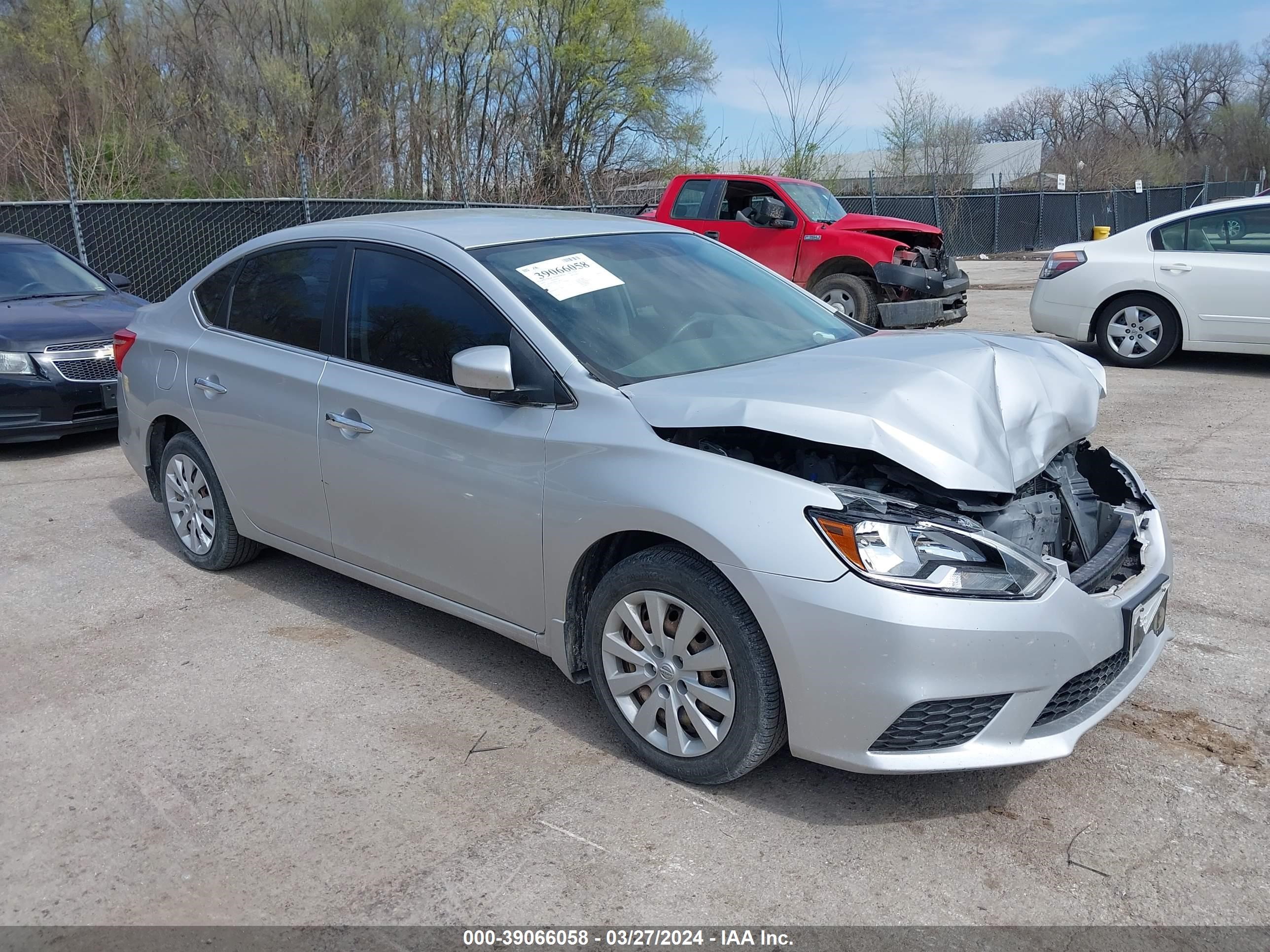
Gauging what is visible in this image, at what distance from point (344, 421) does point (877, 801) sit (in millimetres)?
2363

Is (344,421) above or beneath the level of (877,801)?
Answer: above

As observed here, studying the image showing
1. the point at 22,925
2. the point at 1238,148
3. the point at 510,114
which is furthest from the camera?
the point at 1238,148

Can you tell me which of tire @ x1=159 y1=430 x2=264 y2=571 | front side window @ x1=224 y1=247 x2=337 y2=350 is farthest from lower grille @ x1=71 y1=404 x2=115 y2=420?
front side window @ x1=224 y1=247 x2=337 y2=350

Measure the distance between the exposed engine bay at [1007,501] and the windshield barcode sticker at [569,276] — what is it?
2.74 ft

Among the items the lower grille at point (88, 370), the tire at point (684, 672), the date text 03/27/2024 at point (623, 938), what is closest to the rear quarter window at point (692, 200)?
the lower grille at point (88, 370)

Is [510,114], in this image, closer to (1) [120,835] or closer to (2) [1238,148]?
(1) [120,835]

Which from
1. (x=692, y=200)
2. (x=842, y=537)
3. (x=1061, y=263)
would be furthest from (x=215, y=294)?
(x=692, y=200)

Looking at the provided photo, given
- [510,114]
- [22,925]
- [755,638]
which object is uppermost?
[510,114]

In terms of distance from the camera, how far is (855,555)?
→ 2.86 m

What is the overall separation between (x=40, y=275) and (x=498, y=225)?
21.1 ft

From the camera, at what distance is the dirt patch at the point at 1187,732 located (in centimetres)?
337

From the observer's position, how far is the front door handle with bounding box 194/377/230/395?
4773mm

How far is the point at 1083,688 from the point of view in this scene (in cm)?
305

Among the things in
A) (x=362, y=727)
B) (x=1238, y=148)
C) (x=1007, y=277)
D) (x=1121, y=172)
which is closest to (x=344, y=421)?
(x=362, y=727)
